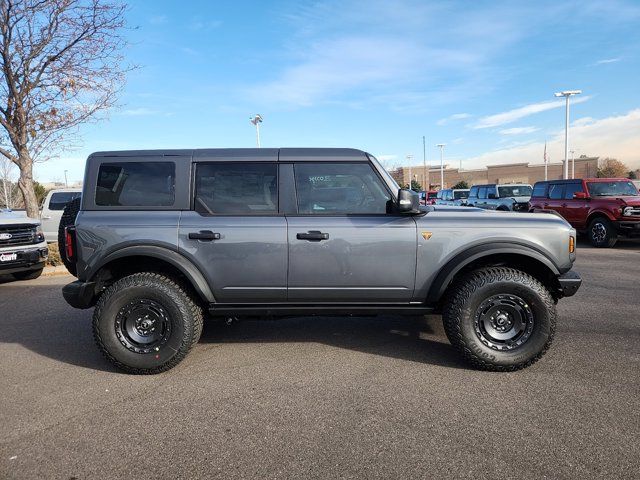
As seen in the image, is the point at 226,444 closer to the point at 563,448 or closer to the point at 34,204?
the point at 563,448

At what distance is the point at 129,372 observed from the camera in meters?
3.91

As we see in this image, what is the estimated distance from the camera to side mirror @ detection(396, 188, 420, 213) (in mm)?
3721

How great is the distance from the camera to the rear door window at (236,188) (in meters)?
3.97

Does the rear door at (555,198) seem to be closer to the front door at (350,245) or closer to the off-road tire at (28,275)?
the front door at (350,245)

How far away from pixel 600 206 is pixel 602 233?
73 cm

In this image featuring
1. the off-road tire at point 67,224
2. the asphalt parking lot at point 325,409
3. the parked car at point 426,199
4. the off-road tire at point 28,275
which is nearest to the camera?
the asphalt parking lot at point 325,409

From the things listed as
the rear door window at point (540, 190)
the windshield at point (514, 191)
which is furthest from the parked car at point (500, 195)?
the rear door window at point (540, 190)

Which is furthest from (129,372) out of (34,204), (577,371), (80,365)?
(34,204)

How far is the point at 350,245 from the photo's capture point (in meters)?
3.82

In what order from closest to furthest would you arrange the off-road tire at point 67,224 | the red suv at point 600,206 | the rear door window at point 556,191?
the off-road tire at point 67,224, the red suv at point 600,206, the rear door window at point 556,191

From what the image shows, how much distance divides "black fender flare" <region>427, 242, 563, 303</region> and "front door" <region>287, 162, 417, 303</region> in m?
0.26

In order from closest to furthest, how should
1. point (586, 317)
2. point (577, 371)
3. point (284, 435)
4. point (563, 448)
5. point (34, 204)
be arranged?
1. point (563, 448)
2. point (284, 435)
3. point (577, 371)
4. point (586, 317)
5. point (34, 204)

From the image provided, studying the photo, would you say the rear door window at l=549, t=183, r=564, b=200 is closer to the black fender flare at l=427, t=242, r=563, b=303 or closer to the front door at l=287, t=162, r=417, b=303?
the black fender flare at l=427, t=242, r=563, b=303

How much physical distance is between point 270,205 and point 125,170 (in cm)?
138
